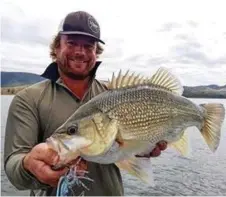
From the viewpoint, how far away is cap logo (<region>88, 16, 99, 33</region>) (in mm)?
3367

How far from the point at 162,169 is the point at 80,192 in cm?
1365

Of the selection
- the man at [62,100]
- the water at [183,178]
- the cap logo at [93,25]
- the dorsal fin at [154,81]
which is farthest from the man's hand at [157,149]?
the water at [183,178]

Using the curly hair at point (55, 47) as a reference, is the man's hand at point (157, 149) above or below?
below

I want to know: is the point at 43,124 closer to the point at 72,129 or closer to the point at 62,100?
the point at 62,100

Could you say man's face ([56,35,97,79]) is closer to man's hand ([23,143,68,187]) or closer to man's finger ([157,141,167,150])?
man's finger ([157,141,167,150])

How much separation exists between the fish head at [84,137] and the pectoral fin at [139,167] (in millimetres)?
314

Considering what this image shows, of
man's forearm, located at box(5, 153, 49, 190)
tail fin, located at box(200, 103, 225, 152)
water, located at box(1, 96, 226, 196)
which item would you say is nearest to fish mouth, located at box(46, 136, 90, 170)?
man's forearm, located at box(5, 153, 49, 190)

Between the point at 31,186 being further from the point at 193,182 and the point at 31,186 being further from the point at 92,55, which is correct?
the point at 193,182

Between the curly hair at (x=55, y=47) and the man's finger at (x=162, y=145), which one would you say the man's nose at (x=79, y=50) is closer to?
the curly hair at (x=55, y=47)

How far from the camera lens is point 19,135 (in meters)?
2.99

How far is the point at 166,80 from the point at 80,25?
886 mm

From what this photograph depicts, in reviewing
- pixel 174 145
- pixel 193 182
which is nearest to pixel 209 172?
pixel 193 182

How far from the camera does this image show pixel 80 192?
320 centimetres

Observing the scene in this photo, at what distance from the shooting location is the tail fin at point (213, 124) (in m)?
3.37
